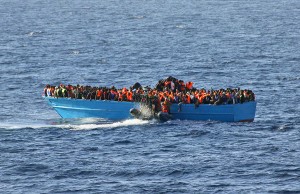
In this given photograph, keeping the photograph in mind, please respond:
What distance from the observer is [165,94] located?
90.8 m

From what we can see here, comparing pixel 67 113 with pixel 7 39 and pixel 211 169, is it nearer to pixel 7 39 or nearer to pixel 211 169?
pixel 211 169

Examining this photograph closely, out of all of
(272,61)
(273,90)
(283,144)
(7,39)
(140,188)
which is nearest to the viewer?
(140,188)

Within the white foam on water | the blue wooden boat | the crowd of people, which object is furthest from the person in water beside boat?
the white foam on water

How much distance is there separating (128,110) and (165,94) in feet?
12.0

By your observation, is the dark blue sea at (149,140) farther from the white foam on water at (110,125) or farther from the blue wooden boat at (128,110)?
the blue wooden boat at (128,110)

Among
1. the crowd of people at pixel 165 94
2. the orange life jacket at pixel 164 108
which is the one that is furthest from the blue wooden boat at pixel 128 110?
the orange life jacket at pixel 164 108

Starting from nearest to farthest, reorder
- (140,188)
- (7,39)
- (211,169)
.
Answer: (140,188)
(211,169)
(7,39)

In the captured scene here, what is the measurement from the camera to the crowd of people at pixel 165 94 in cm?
8950

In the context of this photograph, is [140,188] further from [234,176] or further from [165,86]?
[165,86]

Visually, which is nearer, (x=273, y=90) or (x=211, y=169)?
(x=211, y=169)

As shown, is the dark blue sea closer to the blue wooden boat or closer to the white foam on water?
the white foam on water

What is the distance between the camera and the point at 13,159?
260ft

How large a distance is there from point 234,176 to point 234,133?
13974mm

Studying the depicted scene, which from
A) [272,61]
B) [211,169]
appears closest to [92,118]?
[211,169]
